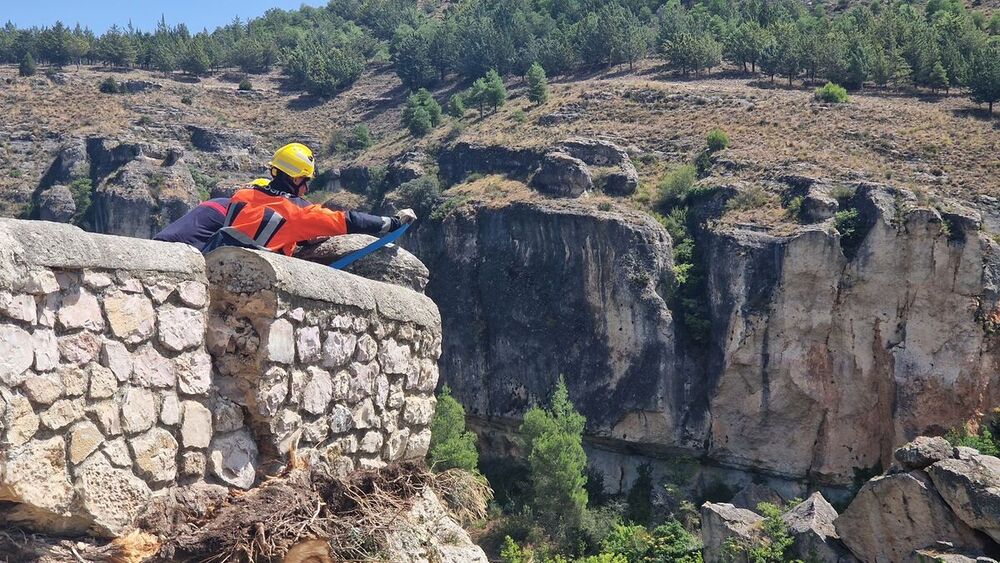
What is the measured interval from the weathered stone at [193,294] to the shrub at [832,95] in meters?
34.3

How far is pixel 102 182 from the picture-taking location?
39031mm

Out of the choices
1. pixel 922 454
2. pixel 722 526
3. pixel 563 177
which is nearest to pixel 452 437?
pixel 722 526

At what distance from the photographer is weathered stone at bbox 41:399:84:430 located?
329 cm

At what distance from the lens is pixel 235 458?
13.2 ft

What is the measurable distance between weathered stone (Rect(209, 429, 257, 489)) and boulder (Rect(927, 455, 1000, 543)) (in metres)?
14.9

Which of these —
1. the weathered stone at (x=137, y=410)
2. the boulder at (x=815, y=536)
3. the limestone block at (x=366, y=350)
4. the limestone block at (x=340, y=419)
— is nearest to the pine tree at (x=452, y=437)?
the boulder at (x=815, y=536)

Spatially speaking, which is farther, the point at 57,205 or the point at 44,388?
the point at 57,205

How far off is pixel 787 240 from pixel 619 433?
234 inches

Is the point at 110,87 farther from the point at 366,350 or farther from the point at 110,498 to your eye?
the point at 110,498

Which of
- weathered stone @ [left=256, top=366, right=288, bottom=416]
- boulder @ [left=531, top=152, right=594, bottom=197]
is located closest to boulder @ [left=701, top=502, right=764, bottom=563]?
boulder @ [left=531, top=152, right=594, bottom=197]

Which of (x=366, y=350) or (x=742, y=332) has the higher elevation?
(x=366, y=350)

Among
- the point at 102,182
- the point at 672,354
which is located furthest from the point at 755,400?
the point at 102,182

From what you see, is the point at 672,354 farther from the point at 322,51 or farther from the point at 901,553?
the point at 322,51

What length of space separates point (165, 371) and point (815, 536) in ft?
51.9
